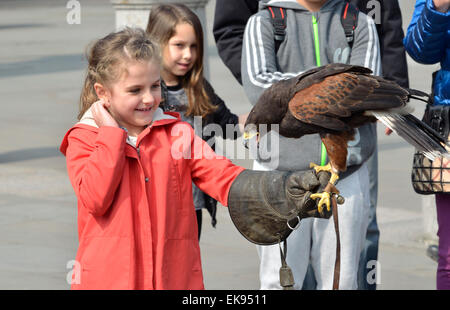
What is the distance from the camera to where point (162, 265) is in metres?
3.29

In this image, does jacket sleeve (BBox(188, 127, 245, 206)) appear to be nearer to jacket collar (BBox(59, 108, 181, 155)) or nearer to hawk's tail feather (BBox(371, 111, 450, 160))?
jacket collar (BBox(59, 108, 181, 155))

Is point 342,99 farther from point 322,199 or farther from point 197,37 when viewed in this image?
point 197,37

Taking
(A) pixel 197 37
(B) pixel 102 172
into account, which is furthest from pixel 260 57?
(B) pixel 102 172

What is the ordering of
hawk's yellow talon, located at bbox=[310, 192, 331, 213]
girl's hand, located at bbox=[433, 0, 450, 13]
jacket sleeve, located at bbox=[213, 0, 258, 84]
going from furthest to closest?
jacket sleeve, located at bbox=[213, 0, 258, 84] < girl's hand, located at bbox=[433, 0, 450, 13] < hawk's yellow talon, located at bbox=[310, 192, 331, 213]

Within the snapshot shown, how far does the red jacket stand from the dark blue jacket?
1.56 metres

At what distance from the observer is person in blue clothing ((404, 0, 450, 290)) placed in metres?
4.33

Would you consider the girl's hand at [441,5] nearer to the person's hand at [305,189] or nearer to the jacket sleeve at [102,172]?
the person's hand at [305,189]

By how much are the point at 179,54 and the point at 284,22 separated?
2.05ft

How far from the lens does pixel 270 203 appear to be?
339 cm

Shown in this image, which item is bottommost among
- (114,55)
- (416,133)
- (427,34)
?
(416,133)

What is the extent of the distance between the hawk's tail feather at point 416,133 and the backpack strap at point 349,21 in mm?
970

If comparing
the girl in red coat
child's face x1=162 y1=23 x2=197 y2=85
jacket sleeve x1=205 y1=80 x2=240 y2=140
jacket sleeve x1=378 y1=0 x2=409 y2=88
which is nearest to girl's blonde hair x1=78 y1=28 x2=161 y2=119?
the girl in red coat

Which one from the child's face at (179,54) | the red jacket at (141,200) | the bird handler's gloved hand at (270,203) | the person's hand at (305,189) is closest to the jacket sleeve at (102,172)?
the red jacket at (141,200)
